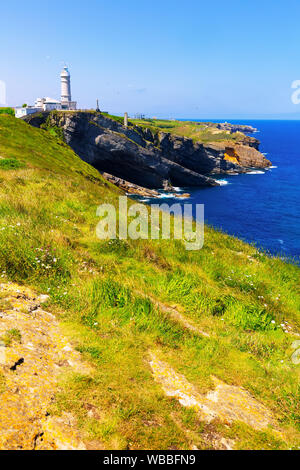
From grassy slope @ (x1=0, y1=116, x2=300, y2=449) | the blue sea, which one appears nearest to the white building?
the blue sea

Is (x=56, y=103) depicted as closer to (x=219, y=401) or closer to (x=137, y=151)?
(x=137, y=151)

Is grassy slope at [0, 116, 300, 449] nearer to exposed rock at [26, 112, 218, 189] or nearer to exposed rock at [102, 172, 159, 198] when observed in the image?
exposed rock at [102, 172, 159, 198]

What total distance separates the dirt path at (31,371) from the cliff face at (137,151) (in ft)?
245

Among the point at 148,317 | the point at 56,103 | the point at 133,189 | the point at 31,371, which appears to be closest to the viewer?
the point at 31,371

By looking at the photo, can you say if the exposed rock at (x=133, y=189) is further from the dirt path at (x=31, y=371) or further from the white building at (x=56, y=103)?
the dirt path at (x=31, y=371)

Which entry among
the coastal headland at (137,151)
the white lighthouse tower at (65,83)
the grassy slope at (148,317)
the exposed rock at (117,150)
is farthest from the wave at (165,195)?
→ the white lighthouse tower at (65,83)

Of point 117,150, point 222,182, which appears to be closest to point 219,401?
point 117,150

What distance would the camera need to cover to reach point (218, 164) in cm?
10150

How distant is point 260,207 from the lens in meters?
62.5

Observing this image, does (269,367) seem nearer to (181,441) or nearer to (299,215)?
(181,441)

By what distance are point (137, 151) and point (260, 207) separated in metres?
36.5

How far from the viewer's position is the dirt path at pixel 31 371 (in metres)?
3.66

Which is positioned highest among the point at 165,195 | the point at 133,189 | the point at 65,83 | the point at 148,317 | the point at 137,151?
the point at 65,83

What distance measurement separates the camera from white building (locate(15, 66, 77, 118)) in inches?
3270
